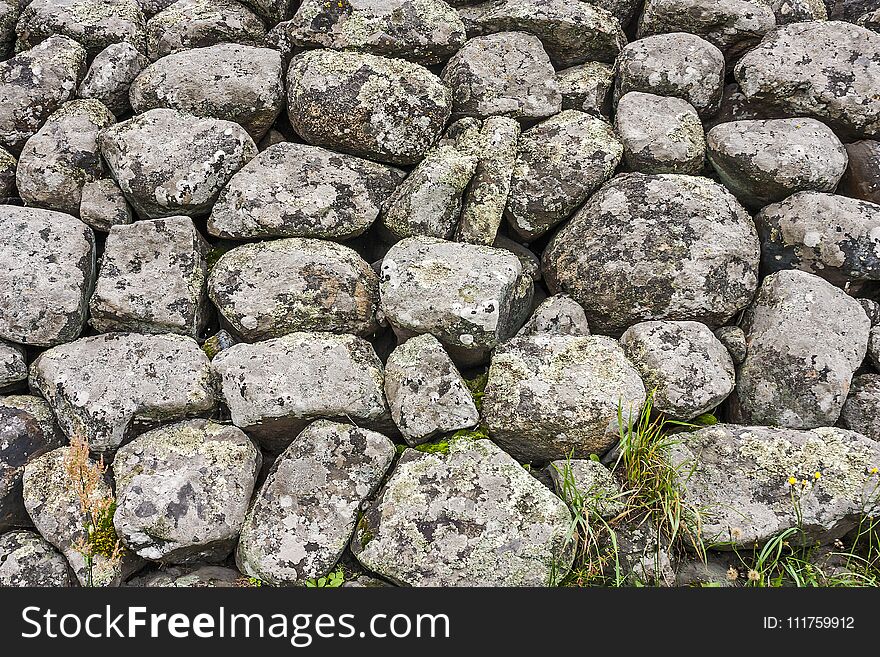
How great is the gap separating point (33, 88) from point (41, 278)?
3.78ft

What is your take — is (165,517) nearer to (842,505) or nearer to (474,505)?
(474,505)

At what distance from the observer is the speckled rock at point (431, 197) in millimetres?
3420

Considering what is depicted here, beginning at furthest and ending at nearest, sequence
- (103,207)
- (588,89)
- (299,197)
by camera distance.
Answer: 1. (588,89)
2. (103,207)
3. (299,197)

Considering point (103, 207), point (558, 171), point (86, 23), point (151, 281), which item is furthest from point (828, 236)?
point (86, 23)

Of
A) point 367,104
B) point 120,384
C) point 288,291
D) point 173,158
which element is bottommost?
point 120,384

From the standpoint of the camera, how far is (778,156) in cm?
341

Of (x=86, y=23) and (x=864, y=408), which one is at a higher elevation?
(x=86, y=23)

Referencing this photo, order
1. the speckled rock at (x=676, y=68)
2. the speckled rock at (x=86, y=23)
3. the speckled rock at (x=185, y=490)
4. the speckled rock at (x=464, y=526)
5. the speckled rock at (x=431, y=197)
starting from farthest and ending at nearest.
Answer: the speckled rock at (x=86, y=23) < the speckled rock at (x=676, y=68) < the speckled rock at (x=431, y=197) < the speckled rock at (x=185, y=490) < the speckled rock at (x=464, y=526)

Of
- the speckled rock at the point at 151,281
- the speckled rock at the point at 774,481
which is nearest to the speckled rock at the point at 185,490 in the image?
the speckled rock at the point at 151,281

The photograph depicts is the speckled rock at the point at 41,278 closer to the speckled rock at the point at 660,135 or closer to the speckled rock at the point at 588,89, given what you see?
the speckled rock at the point at 588,89

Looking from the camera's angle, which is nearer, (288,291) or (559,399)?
(559,399)

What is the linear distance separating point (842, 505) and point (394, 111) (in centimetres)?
275

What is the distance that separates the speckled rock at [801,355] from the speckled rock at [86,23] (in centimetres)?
370

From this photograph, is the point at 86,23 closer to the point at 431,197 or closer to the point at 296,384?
the point at 431,197
